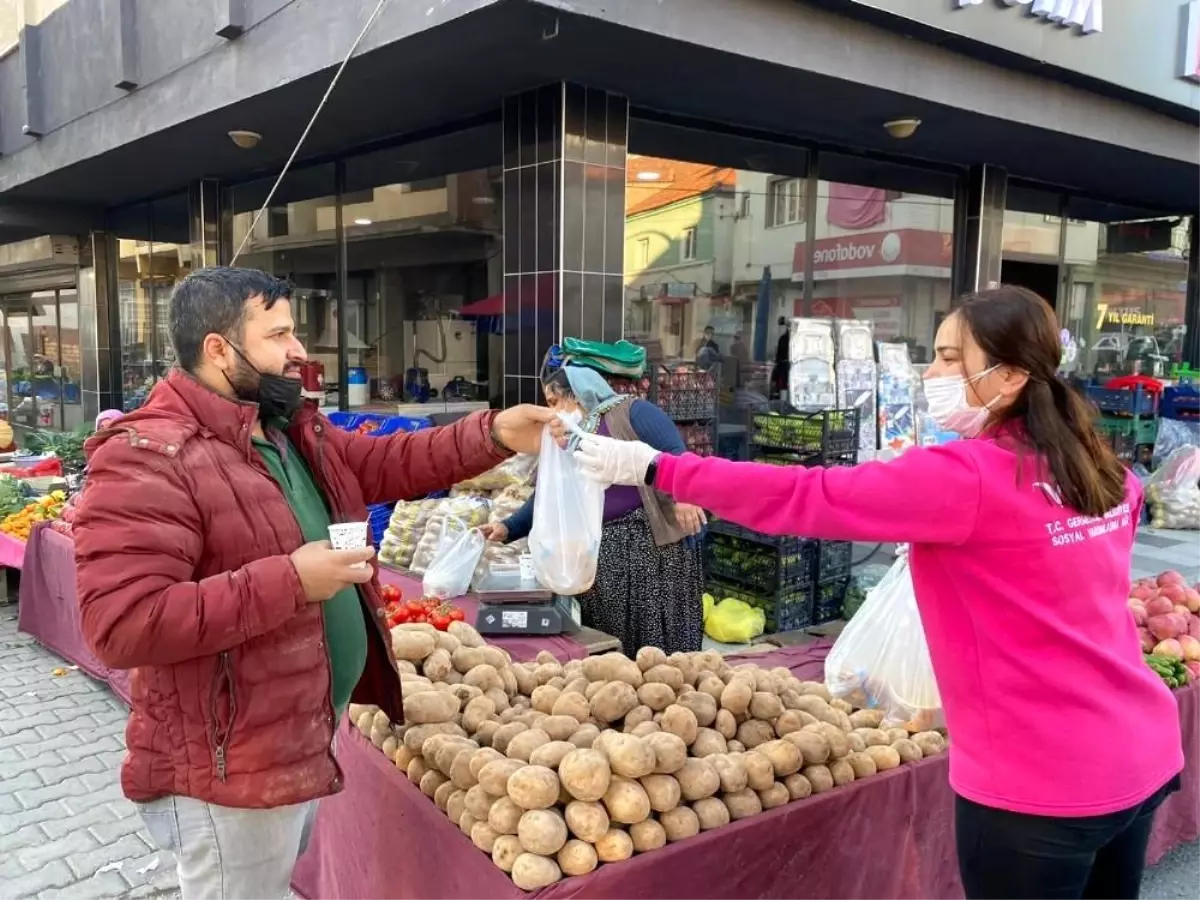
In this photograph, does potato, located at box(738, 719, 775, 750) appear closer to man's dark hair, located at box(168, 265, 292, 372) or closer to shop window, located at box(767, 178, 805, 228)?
man's dark hair, located at box(168, 265, 292, 372)

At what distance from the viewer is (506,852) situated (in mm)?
→ 2018

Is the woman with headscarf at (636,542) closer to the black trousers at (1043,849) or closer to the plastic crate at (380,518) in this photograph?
the black trousers at (1043,849)

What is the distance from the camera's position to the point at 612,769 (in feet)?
7.06

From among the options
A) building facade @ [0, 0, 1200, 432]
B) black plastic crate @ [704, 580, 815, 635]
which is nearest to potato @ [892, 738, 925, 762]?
black plastic crate @ [704, 580, 815, 635]

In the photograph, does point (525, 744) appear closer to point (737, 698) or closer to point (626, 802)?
point (626, 802)

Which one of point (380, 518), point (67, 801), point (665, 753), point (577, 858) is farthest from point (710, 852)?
point (380, 518)

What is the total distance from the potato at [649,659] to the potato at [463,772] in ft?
2.17

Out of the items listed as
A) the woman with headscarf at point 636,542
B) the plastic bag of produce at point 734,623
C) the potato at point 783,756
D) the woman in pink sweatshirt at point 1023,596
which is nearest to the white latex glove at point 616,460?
the woman in pink sweatshirt at point 1023,596

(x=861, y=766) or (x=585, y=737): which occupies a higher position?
(x=585, y=737)

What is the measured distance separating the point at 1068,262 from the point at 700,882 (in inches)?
412

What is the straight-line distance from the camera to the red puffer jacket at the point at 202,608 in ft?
5.37

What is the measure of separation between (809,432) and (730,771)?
410cm

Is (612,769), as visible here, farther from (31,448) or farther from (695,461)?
(31,448)

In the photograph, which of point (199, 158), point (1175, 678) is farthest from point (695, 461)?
point (199, 158)
